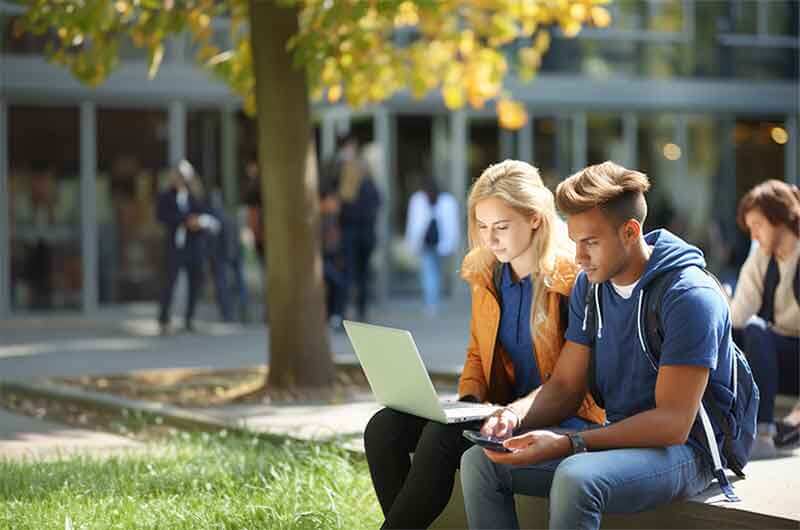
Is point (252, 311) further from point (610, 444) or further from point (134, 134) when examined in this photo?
point (610, 444)

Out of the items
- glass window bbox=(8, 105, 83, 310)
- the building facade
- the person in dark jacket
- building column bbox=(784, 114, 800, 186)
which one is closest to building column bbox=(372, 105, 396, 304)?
the building facade

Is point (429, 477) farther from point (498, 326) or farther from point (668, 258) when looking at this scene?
point (668, 258)

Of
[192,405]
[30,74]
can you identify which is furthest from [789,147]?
[192,405]

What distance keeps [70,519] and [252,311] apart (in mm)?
13440

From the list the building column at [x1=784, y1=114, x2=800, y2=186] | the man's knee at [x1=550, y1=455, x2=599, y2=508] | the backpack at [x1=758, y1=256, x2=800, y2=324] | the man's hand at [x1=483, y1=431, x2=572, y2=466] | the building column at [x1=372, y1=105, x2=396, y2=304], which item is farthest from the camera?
the building column at [x1=784, y1=114, x2=800, y2=186]

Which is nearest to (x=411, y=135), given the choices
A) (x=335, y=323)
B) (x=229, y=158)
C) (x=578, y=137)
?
(x=229, y=158)

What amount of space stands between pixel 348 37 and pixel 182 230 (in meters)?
7.31

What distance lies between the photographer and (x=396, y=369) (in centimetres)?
502

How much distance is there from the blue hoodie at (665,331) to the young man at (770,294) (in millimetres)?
1752

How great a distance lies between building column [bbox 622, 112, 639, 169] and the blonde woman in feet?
59.4

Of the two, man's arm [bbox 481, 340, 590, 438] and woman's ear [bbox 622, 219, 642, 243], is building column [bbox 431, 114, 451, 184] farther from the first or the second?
woman's ear [bbox 622, 219, 642, 243]

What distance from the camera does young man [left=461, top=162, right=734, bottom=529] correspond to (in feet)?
14.8

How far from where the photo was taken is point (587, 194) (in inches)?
183

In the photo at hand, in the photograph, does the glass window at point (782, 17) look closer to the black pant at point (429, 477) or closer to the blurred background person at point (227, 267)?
the blurred background person at point (227, 267)
